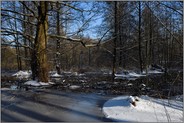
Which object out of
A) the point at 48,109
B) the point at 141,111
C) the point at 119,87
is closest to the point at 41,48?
the point at 119,87

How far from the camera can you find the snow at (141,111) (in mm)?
7586

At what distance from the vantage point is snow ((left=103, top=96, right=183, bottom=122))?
7586 millimetres

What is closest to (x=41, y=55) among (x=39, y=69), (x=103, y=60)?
(x=39, y=69)

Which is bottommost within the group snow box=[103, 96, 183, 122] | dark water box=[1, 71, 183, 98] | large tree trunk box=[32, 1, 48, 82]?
dark water box=[1, 71, 183, 98]

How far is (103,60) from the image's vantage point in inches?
1847

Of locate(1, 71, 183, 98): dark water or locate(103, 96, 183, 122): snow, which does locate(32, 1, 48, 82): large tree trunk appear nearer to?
locate(1, 71, 183, 98): dark water

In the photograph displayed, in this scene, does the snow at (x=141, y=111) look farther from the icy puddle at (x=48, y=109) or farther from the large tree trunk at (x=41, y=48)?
the large tree trunk at (x=41, y=48)

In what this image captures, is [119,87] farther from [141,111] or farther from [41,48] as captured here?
[141,111]

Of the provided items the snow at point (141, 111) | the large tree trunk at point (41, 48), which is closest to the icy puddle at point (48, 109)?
the snow at point (141, 111)

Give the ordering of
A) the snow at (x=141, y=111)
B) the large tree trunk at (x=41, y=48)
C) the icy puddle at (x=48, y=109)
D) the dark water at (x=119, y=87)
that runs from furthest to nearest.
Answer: the large tree trunk at (x=41, y=48)
the dark water at (x=119, y=87)
the snow at (x=141, y=111)
the icy puddle at (x=48, y=109)

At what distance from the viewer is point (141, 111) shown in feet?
27.5

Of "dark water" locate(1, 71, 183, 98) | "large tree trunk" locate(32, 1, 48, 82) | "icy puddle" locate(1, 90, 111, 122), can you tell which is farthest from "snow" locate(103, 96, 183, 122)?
"large tree trunk" locate(32, 1, 48, 82)

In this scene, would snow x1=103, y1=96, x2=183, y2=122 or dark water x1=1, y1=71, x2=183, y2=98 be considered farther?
dark water x1=1, y1=71, x2=183, y2=98

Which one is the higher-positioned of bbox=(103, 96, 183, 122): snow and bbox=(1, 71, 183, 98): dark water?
bbox=(103, 96, 183, 122): snow
